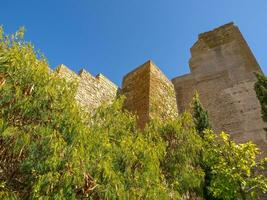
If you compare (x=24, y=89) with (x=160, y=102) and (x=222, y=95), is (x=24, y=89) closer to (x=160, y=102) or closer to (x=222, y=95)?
(x=160, y=102)

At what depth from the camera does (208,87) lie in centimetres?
1463

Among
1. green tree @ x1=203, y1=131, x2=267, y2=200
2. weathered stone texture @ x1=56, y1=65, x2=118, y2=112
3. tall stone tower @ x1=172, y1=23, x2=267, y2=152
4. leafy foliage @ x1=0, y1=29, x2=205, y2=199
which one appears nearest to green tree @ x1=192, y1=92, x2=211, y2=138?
green tree @ x1=203, y1=131, x2=267, y2=200

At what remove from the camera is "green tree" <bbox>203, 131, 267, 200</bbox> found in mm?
8211

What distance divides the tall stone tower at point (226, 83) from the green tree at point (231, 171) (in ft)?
10.3

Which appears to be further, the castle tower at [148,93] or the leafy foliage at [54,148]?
the castle tower at [148,93]

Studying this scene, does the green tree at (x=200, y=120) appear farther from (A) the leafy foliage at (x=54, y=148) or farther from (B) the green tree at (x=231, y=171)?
(A) the leafy foliage at (x=54, y=148)

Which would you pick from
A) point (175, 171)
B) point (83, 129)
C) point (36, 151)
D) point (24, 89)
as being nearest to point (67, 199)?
point (36, 151)

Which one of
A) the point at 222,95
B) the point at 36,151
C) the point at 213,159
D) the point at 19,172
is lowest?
the point at 19,172

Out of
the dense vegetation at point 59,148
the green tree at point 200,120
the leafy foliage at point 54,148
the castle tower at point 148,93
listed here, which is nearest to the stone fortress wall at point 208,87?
the castle tower at point 148,93

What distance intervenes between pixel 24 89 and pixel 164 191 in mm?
3042

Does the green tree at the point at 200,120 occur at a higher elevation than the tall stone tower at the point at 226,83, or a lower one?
lower

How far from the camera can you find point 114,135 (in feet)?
20.6

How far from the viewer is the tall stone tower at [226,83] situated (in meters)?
12.6

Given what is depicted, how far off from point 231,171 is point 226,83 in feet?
21.7
